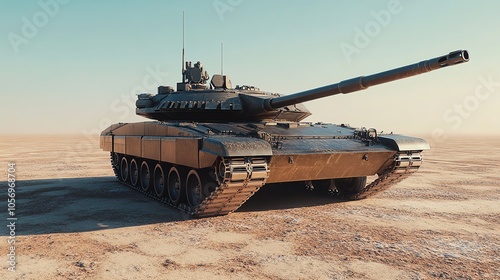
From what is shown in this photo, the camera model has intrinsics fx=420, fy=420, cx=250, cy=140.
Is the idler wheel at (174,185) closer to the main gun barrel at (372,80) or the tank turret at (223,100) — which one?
the tank turret at (223,100)

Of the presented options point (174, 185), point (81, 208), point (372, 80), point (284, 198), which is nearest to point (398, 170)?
point (284, 198)

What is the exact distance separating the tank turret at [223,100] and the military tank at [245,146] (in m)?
0.03

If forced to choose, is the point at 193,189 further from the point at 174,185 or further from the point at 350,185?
the point at 350,185

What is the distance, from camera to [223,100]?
415 inches

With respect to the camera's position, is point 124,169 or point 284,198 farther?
point 124,169

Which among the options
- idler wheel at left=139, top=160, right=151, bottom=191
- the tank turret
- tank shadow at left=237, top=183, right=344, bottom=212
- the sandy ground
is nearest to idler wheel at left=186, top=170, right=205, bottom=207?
the sandy ground

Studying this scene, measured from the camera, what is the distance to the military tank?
7711 millimetres

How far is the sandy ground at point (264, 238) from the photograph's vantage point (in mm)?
5387

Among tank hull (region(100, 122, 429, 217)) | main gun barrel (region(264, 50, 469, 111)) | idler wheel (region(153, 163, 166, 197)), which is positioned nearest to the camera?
main gun barrel (region(264, 50, 469, 111))

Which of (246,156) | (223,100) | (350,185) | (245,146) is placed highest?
(223,100)

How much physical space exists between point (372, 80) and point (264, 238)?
11.3 feet

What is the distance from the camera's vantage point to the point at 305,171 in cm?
872

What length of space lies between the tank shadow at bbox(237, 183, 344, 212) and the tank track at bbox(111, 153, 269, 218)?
1.12 meters

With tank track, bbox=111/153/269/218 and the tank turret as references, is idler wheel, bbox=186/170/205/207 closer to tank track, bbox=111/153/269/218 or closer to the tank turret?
tank track, bbox=111/153/269/218
